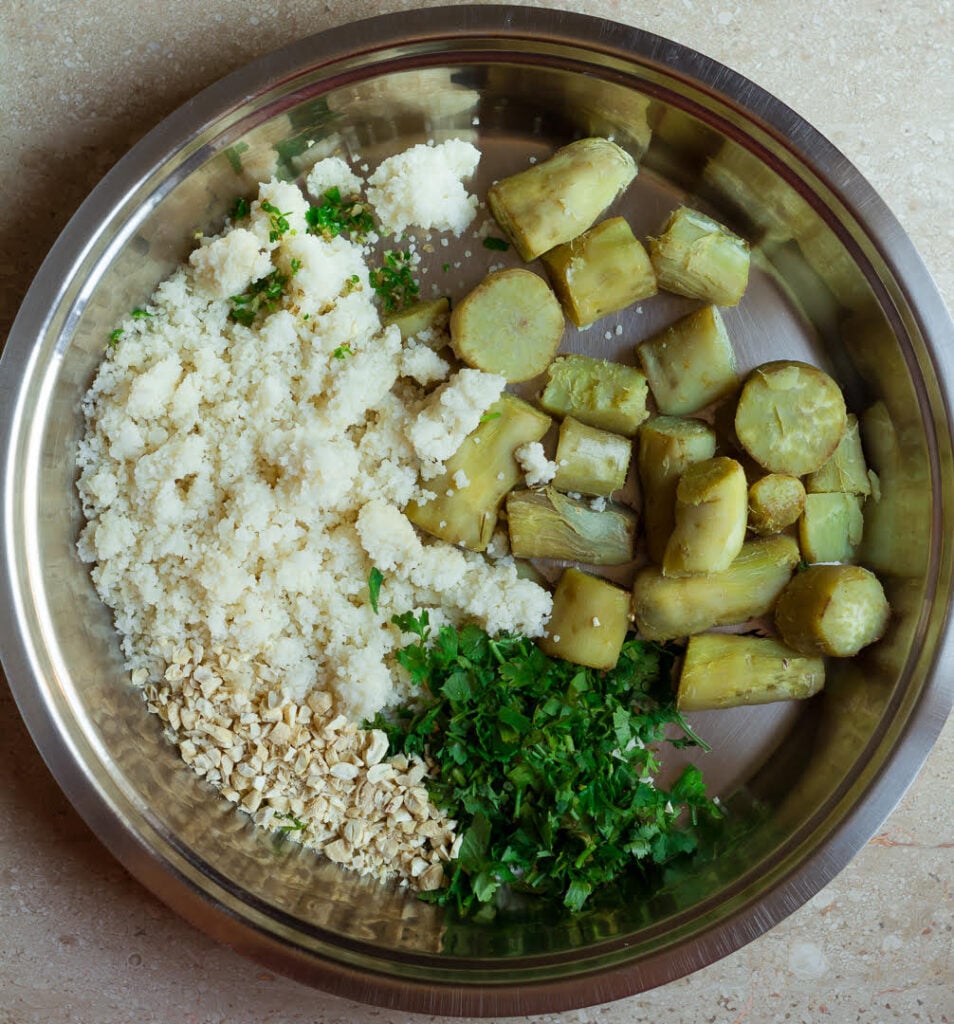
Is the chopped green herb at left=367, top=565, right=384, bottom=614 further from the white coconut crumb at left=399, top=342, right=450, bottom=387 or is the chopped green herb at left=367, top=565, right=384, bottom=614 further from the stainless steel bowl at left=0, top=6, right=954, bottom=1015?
the stainless steel bowl at left=0, top=6, right=954, bottom=1015

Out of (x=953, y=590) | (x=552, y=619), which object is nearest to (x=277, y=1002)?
(x=552, y=619)

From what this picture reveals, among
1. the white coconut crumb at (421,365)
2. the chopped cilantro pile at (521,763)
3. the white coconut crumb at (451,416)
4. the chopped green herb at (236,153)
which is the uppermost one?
the chopped green herb at (236,153)

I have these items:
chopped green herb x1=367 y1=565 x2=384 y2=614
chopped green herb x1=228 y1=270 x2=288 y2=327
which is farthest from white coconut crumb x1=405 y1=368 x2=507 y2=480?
chopped green herb x1=228 y1=270 x2=288 y2=327

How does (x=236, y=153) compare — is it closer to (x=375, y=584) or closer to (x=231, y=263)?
(x=231, y=263)

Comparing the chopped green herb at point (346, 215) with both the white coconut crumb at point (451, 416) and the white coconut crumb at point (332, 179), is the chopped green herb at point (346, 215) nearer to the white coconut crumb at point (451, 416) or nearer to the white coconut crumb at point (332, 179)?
the white coconut crumb at point (332, 179)

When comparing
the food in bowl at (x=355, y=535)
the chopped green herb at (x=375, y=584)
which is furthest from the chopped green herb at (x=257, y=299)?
the chopped green herb at (x=375, y=584)

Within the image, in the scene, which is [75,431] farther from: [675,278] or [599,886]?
[599,886]
